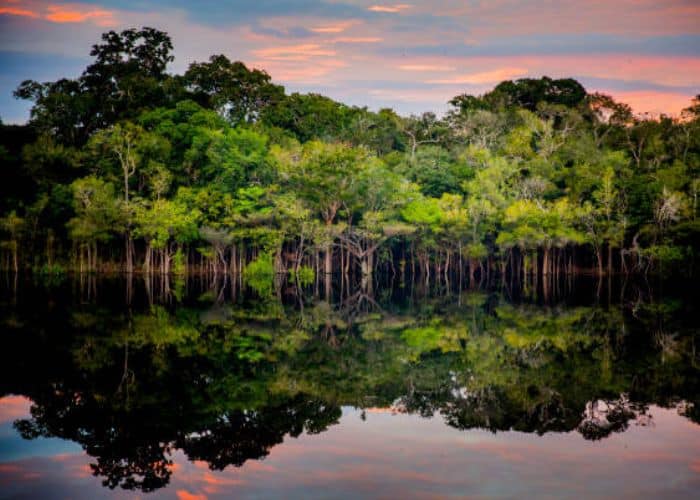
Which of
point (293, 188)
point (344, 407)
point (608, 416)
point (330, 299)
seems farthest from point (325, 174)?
point (608, 416)

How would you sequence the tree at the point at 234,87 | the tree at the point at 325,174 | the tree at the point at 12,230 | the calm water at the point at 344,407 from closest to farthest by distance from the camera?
the calm water at the point at 344,407, the tree at the point at 12,230, the tree at the point at 325,174, the tree at the point at 234,87

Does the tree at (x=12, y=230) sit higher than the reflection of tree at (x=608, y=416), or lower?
higher

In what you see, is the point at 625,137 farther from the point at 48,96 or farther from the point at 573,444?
the point at 573,444

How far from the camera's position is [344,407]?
553 inches

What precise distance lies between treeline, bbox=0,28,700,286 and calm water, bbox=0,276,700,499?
97.4 feet

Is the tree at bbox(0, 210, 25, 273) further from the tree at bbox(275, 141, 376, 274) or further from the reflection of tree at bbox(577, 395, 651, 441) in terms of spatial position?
the reflection of tree at bbox(577, 395, 651, 441)

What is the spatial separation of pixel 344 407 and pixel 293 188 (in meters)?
43.8

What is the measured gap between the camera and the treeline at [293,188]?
55250 millimetres

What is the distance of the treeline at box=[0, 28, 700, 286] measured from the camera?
5525 cm

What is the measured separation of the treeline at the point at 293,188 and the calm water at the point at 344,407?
97.4 feet

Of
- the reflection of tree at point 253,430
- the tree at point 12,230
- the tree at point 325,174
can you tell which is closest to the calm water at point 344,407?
the reflection of tree at point 253,430

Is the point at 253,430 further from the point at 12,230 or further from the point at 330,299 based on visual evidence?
the point at 12,230

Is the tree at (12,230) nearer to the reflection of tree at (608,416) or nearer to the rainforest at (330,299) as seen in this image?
the rainforest at (330,299)

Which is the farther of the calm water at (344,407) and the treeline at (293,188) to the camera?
the treeline at (293,188)
